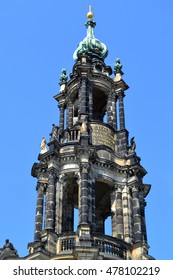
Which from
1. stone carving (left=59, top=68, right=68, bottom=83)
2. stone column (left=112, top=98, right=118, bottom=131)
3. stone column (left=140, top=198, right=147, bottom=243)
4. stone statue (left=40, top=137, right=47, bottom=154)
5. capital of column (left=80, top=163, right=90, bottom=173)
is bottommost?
stone column (left=140, top=198, right=147, bottom=243)

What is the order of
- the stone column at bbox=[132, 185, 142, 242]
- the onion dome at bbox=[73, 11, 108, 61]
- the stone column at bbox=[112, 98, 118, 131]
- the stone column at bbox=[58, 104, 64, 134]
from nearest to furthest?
1. the stone column at bbox=[132, 185, 142, 242]
2. the stone column at bbox=[112, 98, 118, 131]
3. the stone column at bbox=[58, 104, 64, 134]
4. the onion dome at bbox=[73, 11, 108, 61]

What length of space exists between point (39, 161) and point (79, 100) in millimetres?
4583

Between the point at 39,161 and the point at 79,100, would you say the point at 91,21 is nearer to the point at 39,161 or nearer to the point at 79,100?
the point at 79,100

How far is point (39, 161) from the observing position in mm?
30109

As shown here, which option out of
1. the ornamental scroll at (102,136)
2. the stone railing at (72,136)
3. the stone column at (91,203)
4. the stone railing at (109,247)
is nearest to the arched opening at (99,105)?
the ornamental scroll at (102,136)

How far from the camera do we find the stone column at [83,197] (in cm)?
2631

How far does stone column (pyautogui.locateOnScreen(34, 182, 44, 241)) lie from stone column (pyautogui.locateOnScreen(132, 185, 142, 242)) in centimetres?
452

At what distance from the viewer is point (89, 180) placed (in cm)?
2806

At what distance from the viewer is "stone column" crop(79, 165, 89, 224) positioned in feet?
86.3

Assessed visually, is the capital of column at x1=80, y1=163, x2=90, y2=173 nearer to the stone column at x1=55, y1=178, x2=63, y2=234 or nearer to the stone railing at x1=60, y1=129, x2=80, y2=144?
the stone column at x1=55, y1=178, x2=63, y2=234

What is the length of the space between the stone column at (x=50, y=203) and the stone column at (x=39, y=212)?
862mm

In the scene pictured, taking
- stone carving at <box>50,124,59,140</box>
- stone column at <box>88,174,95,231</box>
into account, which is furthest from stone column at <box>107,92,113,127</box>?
stone column at <box>88,174,95,231</box>

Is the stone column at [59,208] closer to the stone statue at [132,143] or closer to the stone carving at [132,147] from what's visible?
the stone carving at [132,147]
